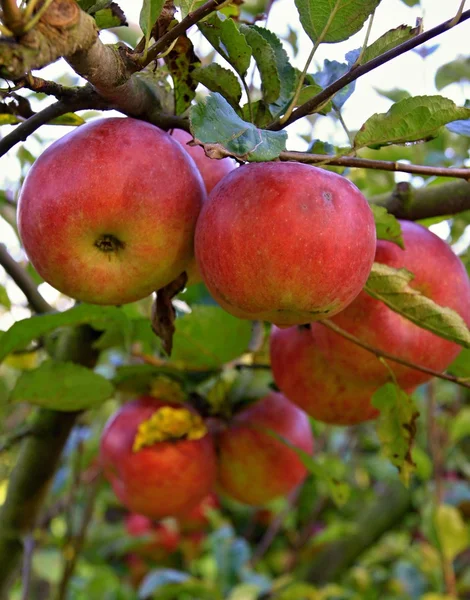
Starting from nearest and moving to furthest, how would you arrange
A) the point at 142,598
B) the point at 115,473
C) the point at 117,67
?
the point at 117,67 → the point at 115,473 → the point at 142,598

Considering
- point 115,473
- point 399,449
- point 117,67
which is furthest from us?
point 115,473

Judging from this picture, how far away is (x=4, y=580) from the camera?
1076 mm

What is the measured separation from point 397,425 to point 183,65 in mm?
475

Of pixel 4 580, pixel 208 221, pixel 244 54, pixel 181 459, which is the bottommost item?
pixel 4 580

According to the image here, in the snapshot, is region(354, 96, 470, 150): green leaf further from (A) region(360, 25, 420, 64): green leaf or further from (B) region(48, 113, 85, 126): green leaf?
(B) region(48, 113, 85, 126): green leaf

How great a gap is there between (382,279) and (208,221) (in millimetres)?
194

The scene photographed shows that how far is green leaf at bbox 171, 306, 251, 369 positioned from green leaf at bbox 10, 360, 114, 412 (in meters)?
0.15

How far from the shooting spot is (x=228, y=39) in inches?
22.3

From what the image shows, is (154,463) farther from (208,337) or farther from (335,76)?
(335,76)

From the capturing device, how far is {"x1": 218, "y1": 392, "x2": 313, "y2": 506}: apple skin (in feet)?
3.80

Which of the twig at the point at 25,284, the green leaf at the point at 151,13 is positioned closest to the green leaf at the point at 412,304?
the green leaf at the point at 151,13

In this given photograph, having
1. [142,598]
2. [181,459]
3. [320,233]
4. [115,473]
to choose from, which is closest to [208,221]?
[320,233]

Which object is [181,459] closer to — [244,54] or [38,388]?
[38,388]

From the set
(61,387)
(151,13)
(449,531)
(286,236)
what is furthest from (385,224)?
(449,531)
